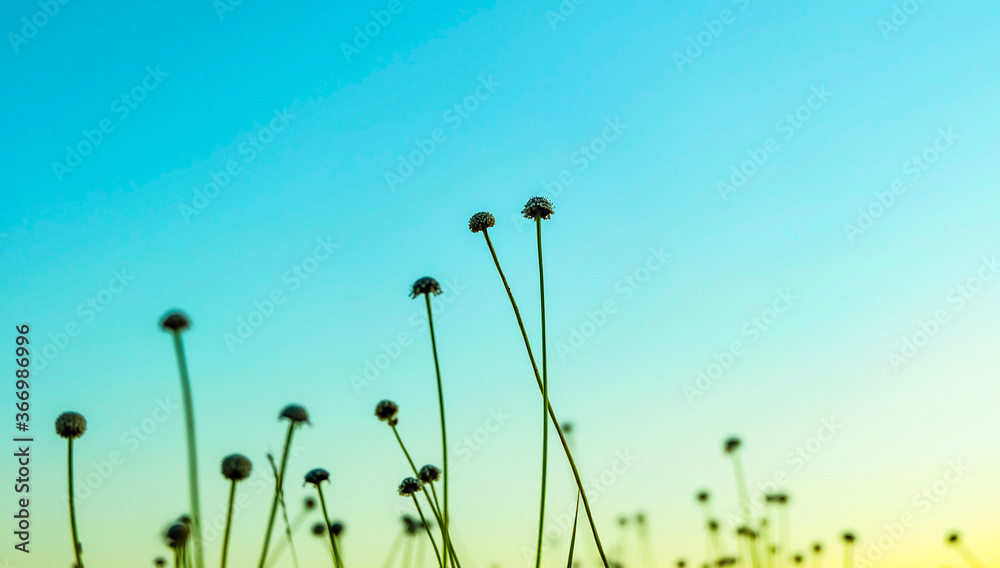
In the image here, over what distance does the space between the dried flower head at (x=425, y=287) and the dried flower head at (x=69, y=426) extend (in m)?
2.02

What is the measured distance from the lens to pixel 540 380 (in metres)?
3.07

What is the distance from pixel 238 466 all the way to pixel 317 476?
1035 mm

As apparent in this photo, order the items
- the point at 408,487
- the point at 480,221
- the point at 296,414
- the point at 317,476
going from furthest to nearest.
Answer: the point at 408,487 < the point at 480,221 < the point at 317,476 < the point at 296,414

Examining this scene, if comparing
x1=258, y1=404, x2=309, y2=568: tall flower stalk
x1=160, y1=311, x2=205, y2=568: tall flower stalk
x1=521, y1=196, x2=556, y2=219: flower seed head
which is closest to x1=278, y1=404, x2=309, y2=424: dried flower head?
x1=258, y1=404, x2=309, y2=568: tall flower stalk

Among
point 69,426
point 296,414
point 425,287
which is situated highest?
point 425,287

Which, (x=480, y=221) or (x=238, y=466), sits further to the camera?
(x=480, y=221)

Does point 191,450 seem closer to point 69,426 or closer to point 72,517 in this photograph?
point 72,517

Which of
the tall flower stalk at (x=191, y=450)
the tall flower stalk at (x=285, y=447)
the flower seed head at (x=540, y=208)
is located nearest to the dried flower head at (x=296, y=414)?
the tall flower stalk at (x=285, y=447)

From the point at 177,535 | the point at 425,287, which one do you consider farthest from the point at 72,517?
the point at 425,287

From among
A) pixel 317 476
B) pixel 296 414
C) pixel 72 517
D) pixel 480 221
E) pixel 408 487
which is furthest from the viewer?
pixel 408 487

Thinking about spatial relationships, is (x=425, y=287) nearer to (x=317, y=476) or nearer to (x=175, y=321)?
(x=317, y=476)

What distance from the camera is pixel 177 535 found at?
10.1 feet

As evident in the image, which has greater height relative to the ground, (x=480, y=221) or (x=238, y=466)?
(x=480, y=221)

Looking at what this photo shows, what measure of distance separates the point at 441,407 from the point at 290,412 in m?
0.77
